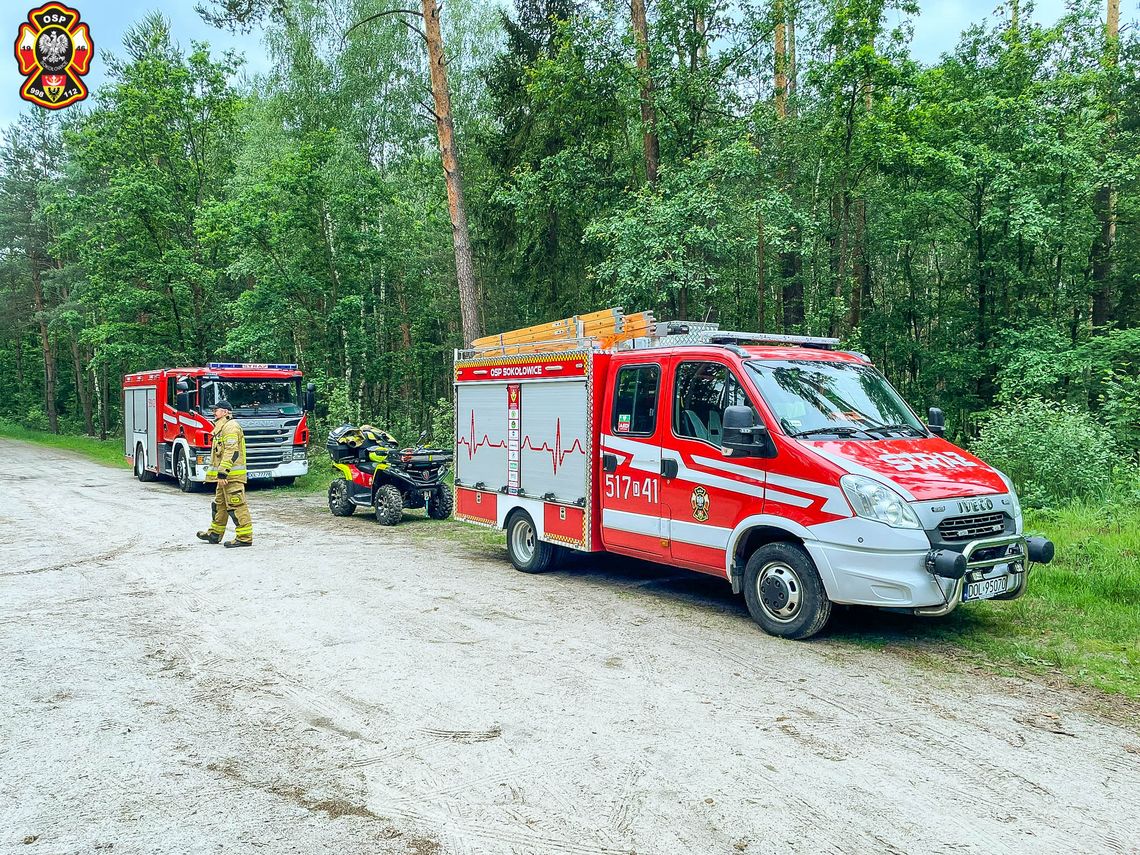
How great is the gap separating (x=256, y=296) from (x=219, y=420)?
44.4 ft

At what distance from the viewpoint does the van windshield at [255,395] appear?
18.9 m

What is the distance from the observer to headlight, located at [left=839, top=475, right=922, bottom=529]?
19.6 feet

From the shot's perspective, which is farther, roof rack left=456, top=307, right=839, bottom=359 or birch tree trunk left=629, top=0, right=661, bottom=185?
birch tree trunk left=629, top=0, right=661, bottom=185

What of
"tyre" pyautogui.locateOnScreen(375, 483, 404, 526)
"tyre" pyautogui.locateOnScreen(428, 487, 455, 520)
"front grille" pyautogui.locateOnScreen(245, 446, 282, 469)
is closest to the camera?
"tyre" pyautogui.locateOnScreen(375, 483, 404, 526)

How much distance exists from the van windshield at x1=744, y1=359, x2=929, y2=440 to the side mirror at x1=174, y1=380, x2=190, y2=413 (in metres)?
15.8

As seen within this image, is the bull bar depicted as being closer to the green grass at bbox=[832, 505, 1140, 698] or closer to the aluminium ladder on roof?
the green grass at bbox=[832, 505, 1140, 698]

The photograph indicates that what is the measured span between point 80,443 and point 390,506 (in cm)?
3245

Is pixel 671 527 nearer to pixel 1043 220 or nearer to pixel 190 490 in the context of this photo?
pixel 1043 220

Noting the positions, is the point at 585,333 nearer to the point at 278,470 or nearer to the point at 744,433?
the point at 744,433

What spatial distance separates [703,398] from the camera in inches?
299

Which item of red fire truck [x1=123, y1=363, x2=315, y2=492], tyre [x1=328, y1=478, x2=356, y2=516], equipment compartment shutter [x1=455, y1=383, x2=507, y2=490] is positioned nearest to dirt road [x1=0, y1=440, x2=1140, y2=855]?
equipment compartment shutter [x1=455, y1=383, x2=507, y2=490]

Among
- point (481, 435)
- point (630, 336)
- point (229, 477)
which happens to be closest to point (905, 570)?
point (630, 336)

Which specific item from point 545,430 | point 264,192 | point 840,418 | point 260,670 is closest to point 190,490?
point 264,192

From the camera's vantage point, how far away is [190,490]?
1988 centimetres
